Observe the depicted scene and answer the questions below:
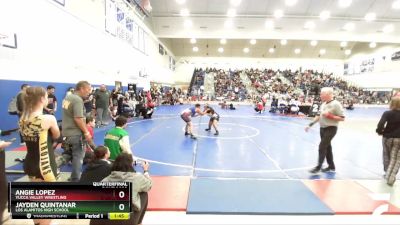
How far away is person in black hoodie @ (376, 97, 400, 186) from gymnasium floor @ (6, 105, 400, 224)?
292 millimetres

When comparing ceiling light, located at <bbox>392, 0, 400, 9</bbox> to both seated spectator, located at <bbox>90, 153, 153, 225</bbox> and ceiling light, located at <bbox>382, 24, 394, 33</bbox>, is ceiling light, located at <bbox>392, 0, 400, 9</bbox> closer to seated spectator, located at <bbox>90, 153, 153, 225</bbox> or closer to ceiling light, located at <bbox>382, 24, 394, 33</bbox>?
ceiling light, located at <bbox>382, 24, 394, 33</bbox>

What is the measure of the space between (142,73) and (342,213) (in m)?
19.4

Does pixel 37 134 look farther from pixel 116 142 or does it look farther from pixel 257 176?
pixel 257 176

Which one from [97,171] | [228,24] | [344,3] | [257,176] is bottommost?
[257,176]

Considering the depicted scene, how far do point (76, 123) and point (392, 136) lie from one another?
576cm

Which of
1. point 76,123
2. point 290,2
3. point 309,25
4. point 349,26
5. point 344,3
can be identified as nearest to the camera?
point 76,123

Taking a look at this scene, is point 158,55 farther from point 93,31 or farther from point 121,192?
point 121,192

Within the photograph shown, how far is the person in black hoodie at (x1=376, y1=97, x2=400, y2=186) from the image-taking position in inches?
194

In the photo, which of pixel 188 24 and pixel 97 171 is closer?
pixel 97 171

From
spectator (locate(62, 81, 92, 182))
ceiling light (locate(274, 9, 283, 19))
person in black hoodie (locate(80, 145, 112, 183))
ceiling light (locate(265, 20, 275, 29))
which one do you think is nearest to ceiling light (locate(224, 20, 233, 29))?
ceiling light (locate(265, 20, 275, 29))

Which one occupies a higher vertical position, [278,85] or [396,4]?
[396,4]

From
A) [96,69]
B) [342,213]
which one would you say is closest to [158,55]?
[96,69]

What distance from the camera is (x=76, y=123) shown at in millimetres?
4109
